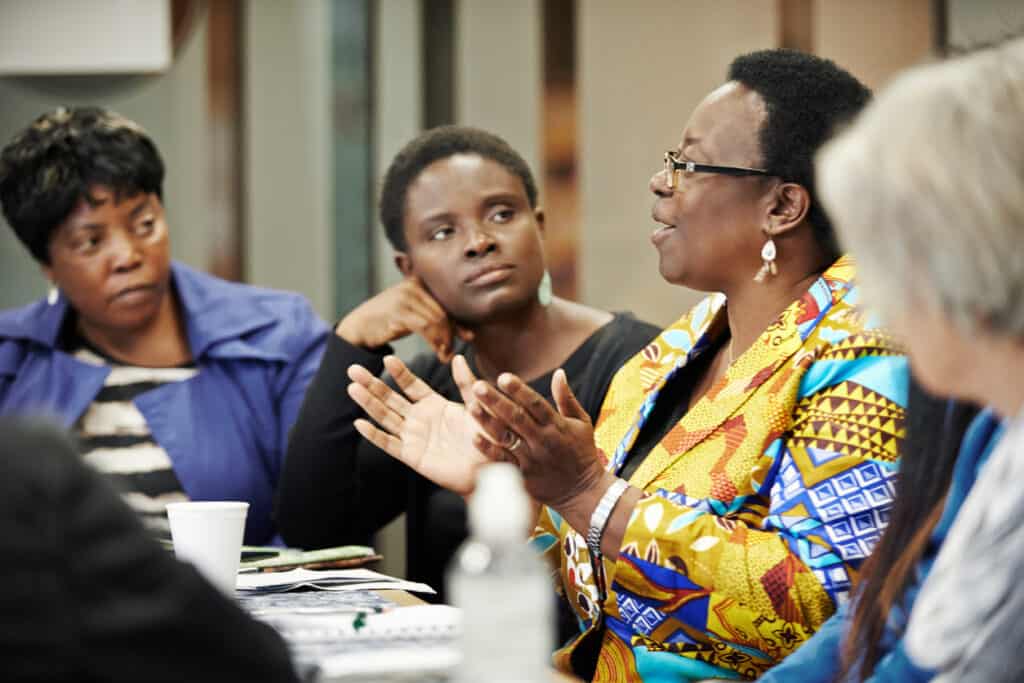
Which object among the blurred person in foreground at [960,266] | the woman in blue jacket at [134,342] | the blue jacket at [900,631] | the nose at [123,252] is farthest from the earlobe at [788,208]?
the nose at [123,252]

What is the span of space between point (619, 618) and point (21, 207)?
178 cm

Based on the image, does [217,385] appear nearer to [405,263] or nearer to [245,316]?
[245,316]

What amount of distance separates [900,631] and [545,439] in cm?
48

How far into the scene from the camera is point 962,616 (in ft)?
3.19

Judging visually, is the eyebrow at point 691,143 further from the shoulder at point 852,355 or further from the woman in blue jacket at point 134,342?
the woman in blue jacket at point 134,342

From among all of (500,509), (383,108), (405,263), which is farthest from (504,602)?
(383,108)

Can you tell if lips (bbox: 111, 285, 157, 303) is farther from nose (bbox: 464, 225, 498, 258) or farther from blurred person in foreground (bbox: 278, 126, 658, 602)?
nose (bbox: 464, 225, 498, 258)

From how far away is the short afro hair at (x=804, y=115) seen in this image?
1753 millimetres

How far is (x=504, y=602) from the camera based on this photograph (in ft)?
2.60

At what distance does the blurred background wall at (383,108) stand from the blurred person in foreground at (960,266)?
10.6ft

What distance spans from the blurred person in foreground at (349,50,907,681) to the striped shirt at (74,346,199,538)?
80cm

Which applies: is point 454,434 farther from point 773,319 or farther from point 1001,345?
point 1001,345

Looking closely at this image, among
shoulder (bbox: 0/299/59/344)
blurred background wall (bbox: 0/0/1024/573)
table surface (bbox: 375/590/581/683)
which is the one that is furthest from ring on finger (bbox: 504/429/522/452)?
blurred background wall (bbox: 0/0/1024/573)

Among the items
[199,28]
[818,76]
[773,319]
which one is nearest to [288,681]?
[773,319]
